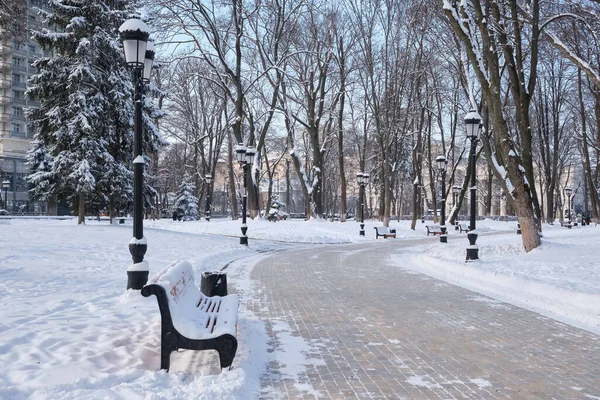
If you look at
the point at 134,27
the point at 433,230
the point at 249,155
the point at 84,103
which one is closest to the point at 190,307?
the point at 134,27

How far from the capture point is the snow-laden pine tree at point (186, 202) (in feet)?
180

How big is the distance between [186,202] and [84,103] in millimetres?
32752

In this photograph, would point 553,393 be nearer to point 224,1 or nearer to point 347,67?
point 224,1

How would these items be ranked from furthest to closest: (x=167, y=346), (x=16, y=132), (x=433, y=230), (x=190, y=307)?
(x=16, y=132) → (x=433, y=230) → (x=190, y=307) → (x=167, y=346)

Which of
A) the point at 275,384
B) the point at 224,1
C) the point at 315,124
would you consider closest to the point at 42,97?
the point at 224,1

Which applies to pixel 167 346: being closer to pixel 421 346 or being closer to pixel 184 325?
pixel 184 325

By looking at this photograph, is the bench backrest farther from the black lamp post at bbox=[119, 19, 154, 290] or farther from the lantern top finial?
the lantern top finial

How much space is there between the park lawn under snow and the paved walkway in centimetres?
50

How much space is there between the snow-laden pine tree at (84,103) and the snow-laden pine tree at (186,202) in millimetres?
29152

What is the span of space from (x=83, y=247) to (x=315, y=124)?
79.4 feet

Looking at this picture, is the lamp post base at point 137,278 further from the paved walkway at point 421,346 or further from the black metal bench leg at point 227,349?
the black metal bench leg at point 227,349

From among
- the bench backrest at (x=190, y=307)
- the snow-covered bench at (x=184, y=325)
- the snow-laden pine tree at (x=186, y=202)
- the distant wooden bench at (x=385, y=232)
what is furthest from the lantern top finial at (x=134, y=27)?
the snow-laden pine tree at (x=186, y=202)

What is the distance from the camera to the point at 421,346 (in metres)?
6.34

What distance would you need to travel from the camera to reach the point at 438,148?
6128cm
